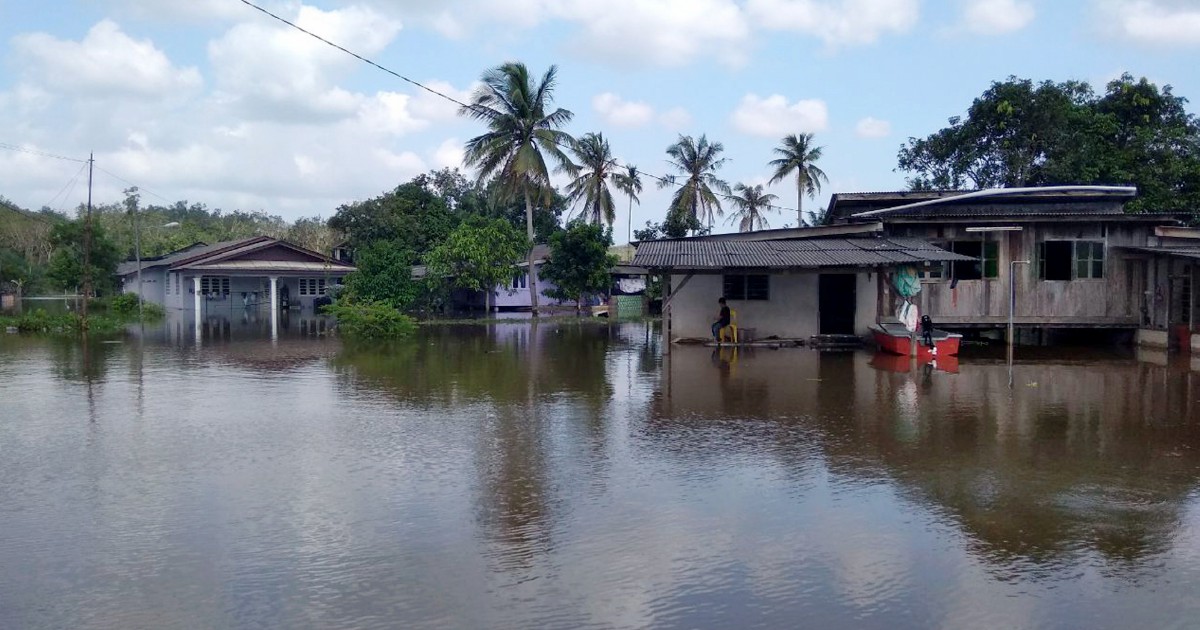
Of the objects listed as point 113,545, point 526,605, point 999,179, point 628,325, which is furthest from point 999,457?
point 999,179

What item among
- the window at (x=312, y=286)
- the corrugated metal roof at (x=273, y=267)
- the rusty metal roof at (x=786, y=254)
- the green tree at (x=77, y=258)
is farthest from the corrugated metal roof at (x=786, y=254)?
the green tree at (x=77, y=258)

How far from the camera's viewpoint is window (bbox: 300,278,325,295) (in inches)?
1913

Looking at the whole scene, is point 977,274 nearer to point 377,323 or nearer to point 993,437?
point 993,437

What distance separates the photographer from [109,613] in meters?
5.64

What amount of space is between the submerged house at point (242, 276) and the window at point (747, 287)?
24378 millimetres

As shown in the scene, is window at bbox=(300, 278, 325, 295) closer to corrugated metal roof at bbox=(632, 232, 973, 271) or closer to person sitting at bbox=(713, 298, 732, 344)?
corrugated metal roof at bbox=(632, 232, 973, 271)

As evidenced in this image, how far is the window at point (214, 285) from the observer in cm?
4731

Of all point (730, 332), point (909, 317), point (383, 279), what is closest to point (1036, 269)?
point (909, 317)

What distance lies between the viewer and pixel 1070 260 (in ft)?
75.9

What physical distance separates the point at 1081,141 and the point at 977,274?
53.1 ft

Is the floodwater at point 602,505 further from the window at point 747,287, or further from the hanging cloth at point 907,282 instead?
the window at point 747,287

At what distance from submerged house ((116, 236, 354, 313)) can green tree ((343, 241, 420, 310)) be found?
23.4 feet

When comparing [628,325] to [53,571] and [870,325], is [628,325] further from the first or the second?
[53,571]

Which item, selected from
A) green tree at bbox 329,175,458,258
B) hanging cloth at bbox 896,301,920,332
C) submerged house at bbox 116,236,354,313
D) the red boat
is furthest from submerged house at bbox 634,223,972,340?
submerged house at bbox 116,236,354,313
